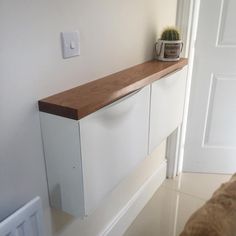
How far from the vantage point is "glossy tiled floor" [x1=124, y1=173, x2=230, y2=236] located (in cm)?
168

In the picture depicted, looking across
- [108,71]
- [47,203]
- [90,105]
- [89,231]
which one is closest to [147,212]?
[89,231]

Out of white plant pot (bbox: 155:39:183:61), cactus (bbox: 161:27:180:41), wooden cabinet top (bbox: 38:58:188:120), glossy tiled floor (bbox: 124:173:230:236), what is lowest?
glossy tiled floor (bbox: 124:173:230:236)

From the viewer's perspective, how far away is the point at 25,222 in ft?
2.89

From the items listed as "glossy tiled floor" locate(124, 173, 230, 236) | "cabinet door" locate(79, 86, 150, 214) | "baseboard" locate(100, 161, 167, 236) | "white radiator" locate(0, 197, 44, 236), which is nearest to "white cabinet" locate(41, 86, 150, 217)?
"cabinet door" locate(79, 86, 150, 214)

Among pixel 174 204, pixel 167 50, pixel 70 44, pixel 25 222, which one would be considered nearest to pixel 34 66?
pixel 70 44

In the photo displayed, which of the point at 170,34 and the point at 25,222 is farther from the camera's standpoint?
the point at 170,34

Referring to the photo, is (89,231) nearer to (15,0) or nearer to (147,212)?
(147,212)

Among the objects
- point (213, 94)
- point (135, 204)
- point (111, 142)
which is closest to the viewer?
point (111, 142)

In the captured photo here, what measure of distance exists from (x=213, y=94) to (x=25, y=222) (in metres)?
1.64

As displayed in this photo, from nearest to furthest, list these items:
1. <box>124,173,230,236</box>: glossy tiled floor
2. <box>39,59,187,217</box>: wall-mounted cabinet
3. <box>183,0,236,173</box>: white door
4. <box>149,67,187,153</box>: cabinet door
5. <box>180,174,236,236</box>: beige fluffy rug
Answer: <box>180,174,236,236</box>: beige fluffy rug < <box>39,59,187,217</box>: wall-mounted cabinet < <box>149,67,187,153</box>: cabinet door < <box>124,173,230,236</box>: glossy tiled floor < <box>183,0,236,173</box>: white door

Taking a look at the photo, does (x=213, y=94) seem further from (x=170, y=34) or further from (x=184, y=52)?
(x=170, y=34)

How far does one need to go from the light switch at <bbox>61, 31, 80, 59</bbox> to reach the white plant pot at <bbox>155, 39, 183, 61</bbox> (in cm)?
67

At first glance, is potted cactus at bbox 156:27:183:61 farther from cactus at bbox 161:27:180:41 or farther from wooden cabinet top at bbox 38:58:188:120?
wooden cabinet top at bbox 38:58:188:120

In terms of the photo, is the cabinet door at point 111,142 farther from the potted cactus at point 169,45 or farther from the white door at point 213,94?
the white door at point 213,94
